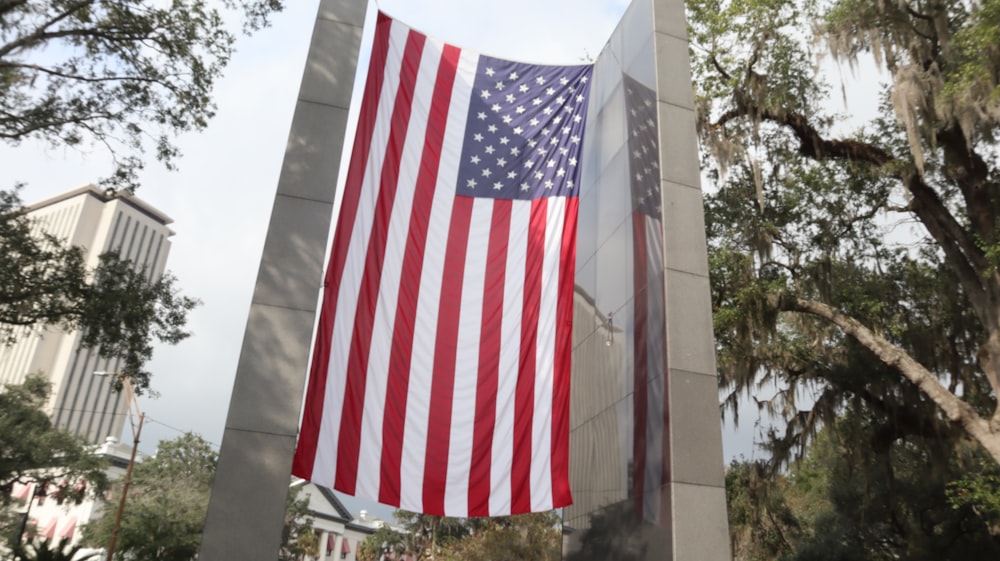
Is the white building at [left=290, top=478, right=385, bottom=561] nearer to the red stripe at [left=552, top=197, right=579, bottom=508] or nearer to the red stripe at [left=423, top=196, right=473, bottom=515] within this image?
the red stripe at [left=423, top=196, right=473, bottom=515]

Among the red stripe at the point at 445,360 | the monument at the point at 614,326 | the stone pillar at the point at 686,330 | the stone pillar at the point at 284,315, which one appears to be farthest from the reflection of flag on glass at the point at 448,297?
the stone pillar at the point at 686,330

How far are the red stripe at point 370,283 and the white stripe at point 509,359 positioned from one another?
166 centimetres

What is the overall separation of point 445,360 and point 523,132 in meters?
3.69

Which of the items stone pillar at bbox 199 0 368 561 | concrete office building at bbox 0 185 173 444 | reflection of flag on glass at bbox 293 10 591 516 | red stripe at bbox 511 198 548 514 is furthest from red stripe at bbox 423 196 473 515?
concrete office building at bbox 0 185 173 444

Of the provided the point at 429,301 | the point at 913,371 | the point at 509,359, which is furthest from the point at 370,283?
the point at 913,371

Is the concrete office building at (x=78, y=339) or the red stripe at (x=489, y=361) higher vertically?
the concrete office building at (x=78, y=339)

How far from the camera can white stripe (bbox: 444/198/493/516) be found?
8953mm

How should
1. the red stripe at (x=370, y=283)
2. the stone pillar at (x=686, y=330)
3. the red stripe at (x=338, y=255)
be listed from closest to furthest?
the stone pillar at (x=686, y=330), the red stripe at (x=338, y=255), the red stripe at (x=370, y=283)

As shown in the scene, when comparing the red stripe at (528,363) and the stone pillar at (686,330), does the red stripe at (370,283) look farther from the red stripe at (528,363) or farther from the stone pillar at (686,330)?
the stone pillar at (686,330)

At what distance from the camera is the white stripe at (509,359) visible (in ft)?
29.8

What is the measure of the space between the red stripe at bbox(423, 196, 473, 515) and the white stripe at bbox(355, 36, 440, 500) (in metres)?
0.59

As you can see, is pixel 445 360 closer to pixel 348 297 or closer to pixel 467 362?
pixel 467 362

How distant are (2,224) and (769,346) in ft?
57.2

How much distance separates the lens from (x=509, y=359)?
9.64 meters
